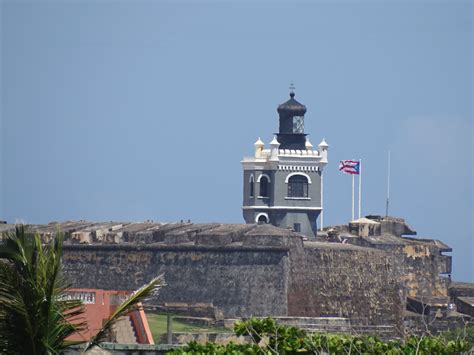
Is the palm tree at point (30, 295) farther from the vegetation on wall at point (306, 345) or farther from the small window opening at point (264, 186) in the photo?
the small window opening at point (264, 186)

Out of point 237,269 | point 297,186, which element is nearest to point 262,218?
point 297,186

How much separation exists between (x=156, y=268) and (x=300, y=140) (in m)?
19.1

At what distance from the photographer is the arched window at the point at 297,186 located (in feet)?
280

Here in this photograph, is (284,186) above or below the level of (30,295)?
above

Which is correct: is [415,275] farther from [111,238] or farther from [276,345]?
[276,345]

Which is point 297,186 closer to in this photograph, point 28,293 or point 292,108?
point 292,108

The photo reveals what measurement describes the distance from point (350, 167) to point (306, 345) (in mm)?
60029

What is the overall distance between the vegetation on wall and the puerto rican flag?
5764 cm

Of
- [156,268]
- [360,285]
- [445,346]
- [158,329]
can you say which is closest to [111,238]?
[156,268]

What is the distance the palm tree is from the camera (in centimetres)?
2283

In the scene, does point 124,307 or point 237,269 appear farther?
point 237,269

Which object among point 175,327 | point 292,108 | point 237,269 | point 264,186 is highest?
point 292,108

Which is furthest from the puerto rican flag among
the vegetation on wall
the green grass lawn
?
the vegetation on wall

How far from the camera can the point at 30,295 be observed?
22875mm
